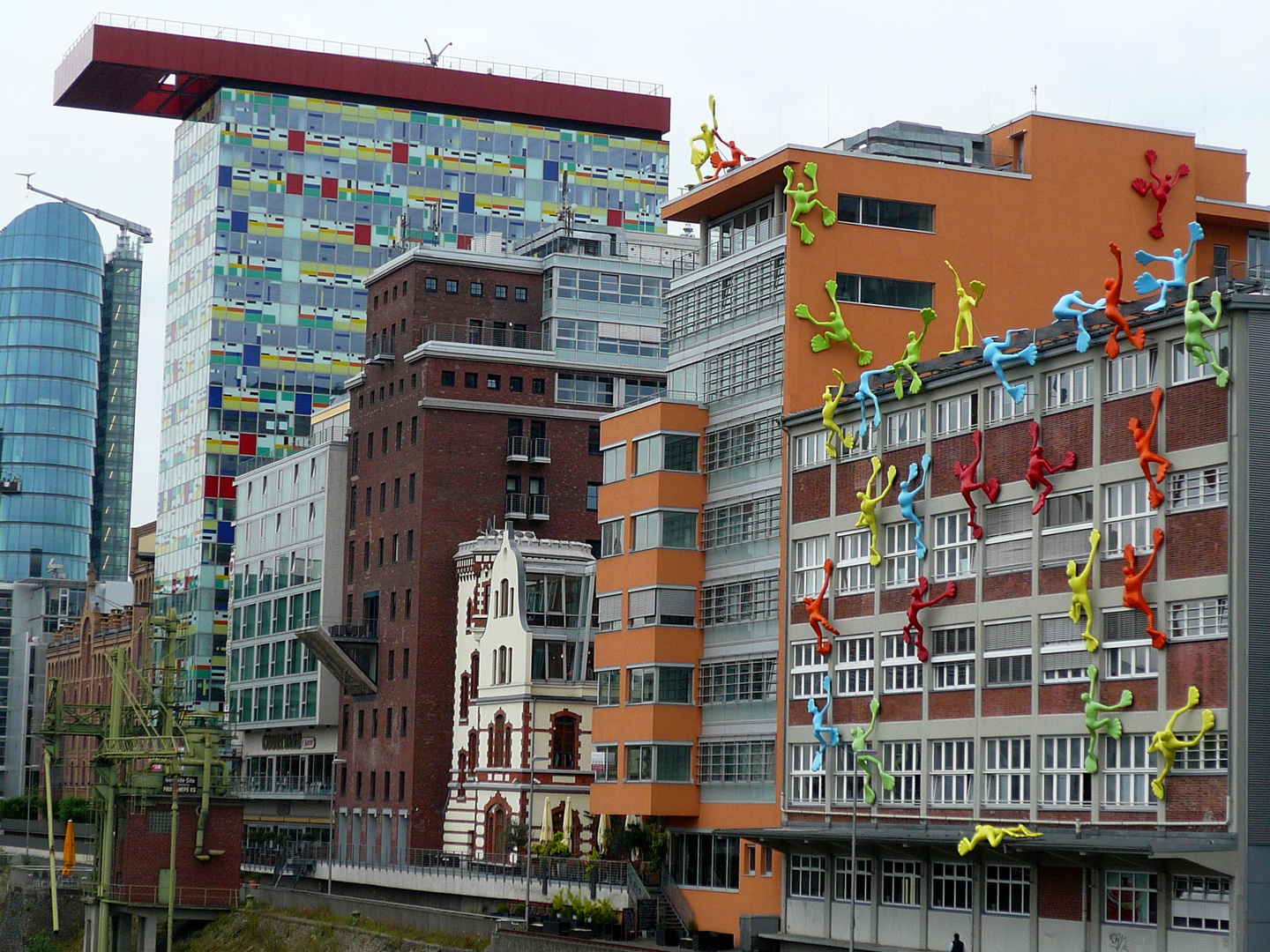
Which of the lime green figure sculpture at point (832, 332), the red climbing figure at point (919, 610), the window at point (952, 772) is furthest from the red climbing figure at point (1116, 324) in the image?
the lime green figure sculpture at point (832, 332)

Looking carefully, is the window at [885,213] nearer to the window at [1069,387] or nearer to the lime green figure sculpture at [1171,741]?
the window at [1069,387]

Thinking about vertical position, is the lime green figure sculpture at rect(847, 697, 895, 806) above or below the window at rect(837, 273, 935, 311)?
below

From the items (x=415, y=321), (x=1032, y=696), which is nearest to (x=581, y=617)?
(x=415, y=321)

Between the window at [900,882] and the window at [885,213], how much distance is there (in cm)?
2413

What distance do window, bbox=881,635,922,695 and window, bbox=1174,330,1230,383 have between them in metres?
14.0

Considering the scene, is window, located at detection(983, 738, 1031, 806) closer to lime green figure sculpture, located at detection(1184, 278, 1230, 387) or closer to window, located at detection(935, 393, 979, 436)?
window, located at detection(935, 393, 979, 436)

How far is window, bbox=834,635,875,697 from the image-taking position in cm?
6638

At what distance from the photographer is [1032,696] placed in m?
57.3

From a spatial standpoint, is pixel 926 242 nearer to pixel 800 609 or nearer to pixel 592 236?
pixel 800 609

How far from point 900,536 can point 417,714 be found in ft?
152

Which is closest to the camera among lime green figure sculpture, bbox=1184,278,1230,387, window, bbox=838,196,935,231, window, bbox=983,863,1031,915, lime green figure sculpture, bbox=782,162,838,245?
lime green figure sculpture, bbox=1184,278,1230,387

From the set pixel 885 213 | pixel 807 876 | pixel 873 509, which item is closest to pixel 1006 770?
pixel 873 509

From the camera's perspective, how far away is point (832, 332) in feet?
240

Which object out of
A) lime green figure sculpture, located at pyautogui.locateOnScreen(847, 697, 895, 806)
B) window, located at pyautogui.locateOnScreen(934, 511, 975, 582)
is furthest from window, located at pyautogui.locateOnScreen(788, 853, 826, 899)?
window, located at pyautogui.locateOnScreen(934, 511, 975, 582)
